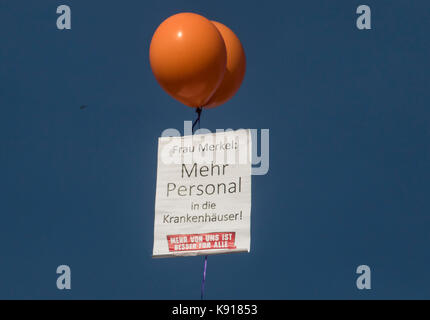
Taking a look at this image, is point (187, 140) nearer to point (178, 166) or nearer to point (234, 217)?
point (178, 166)

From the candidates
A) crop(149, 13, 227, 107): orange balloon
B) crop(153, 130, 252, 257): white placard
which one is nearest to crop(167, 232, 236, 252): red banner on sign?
crop(153, 130, 252, 257): white placard

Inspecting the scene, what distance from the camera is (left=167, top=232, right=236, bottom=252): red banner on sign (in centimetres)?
929

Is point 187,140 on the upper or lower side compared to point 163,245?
upper

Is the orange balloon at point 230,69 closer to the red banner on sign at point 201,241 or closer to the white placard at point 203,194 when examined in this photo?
the white placard at point 203,194

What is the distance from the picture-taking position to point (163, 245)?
31.0 ft

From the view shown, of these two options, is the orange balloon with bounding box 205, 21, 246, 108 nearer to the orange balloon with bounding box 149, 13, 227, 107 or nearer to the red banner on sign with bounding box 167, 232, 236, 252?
the orange balloon with bounding box 149, 13, 227, 107

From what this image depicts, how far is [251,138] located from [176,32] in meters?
1.33

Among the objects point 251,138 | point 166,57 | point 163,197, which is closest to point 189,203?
point 163,197

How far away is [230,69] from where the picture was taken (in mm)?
9844

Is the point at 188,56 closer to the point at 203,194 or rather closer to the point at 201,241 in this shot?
the point at 203,194

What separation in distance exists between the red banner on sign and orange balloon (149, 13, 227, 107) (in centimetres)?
147

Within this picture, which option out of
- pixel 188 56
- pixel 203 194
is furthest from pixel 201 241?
pixel 188 56

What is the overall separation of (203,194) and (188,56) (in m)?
1.44

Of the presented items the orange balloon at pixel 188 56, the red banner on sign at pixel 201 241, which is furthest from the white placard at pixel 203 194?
the orange balloon at pixel 188 56
